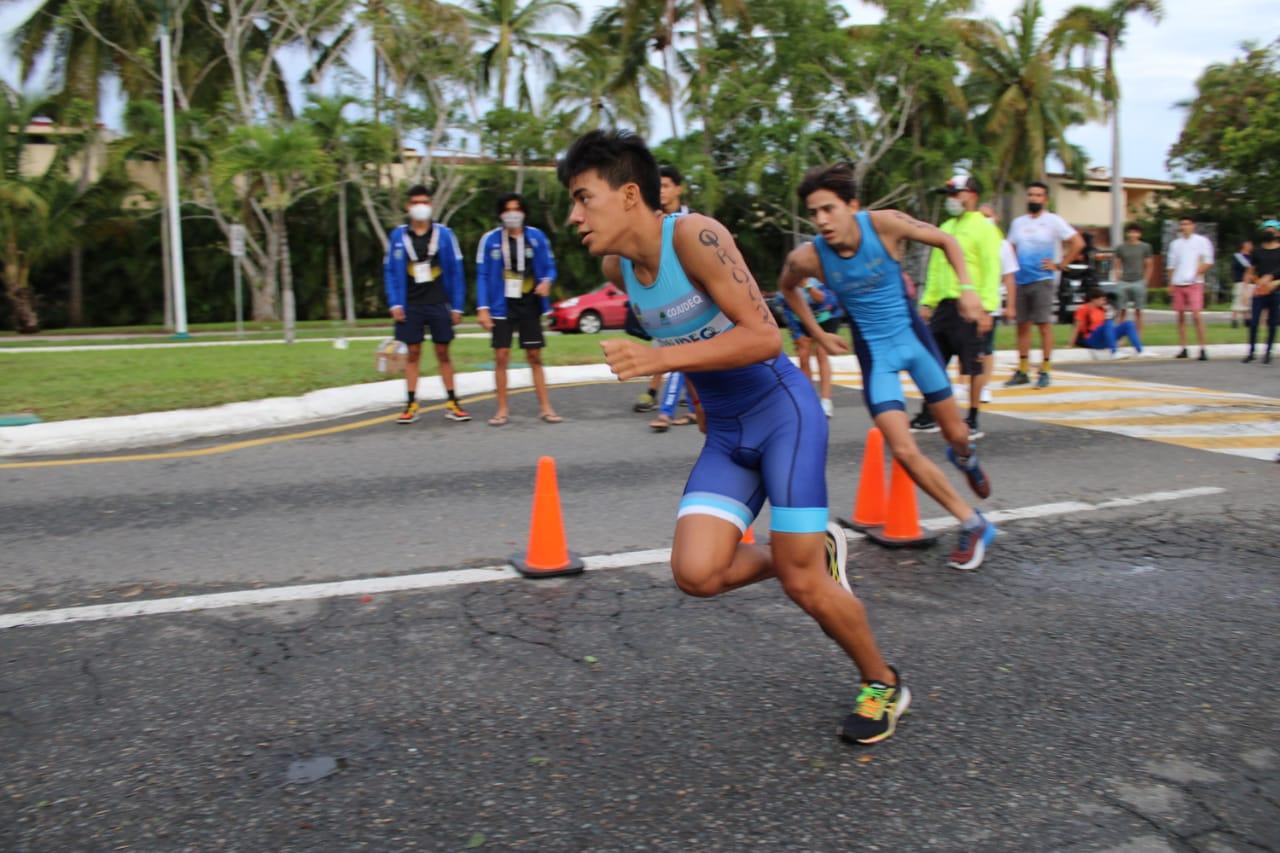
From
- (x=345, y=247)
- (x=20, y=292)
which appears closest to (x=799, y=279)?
(x=345, y=247)

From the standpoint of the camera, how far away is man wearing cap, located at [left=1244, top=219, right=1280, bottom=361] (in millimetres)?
13820

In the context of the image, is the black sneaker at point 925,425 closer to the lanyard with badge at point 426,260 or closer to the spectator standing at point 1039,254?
the spectator standing at point 1039,254

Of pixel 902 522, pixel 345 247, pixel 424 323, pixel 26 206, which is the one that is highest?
pixel 26 206

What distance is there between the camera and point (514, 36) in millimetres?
36656

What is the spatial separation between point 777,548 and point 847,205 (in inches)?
101

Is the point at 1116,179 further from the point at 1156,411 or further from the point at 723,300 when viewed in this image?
the point at 723,300

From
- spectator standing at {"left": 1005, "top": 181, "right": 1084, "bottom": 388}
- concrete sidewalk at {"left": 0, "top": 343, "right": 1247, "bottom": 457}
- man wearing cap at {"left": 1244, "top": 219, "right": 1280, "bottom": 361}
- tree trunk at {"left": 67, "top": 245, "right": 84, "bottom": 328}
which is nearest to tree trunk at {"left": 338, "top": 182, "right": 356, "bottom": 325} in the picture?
tree trunk at {"left": 67, "top": 245, "right": 84, "bottom": 328}

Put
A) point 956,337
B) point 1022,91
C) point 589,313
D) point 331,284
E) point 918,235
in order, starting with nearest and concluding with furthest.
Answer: point 918,235 < point 956,337 < point 589,313 < point 331,284 < point 1022,91

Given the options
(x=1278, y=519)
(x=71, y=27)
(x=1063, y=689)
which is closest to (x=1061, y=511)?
(x=1278, y=519)

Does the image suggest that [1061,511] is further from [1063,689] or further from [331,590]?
[331,590]

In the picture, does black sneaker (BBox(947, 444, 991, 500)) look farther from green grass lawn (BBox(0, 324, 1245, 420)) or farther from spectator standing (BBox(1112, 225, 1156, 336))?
spectator standing (BBox(1112, 225, 1156, 336))

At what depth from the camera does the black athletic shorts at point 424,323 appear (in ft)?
31.2

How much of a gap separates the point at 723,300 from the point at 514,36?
36036 millimetres

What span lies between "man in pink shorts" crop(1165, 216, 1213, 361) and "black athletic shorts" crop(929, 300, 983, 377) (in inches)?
322
